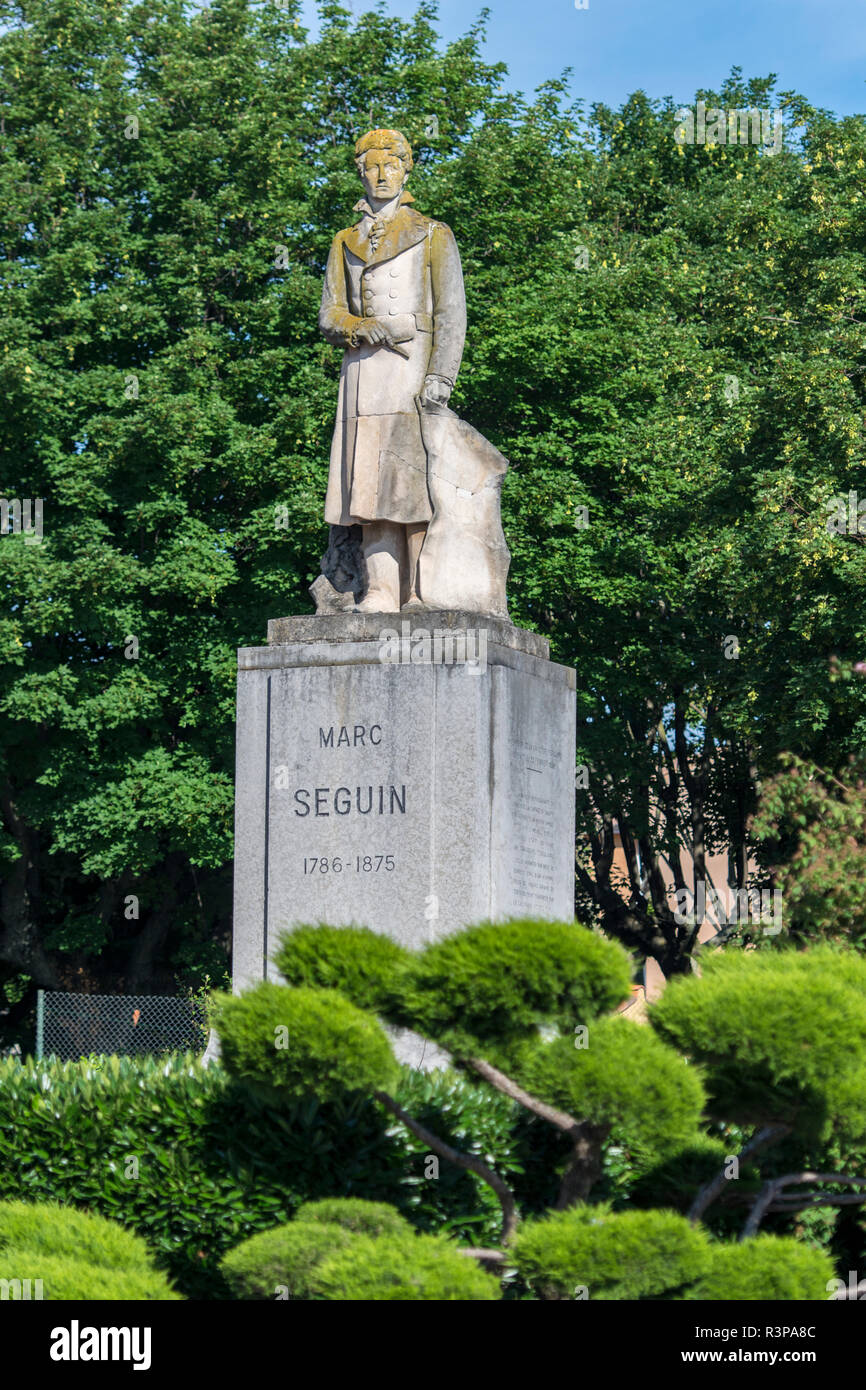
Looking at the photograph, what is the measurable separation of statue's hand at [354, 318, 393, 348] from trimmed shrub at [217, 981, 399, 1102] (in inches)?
226

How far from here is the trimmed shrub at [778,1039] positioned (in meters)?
7.04

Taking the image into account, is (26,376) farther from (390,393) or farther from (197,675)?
(390,393)

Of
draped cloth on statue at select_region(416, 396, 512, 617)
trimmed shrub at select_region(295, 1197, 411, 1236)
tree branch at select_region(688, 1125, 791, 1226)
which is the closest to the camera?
trimmed shrub at select_region(295, 1197, 411, 1236)

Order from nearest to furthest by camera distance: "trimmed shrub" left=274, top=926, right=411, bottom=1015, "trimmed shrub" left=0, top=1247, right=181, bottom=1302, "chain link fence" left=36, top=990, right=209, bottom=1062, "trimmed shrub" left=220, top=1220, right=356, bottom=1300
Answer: "trimmed shrub" left=0, top=1247, right=181, bottom=1302 < "trimmed shrub" left=220, top=1220, right=356, bottom=1300 < "trimmed shrub" left=274, top=926, right=411, bottom=1015 < "chain link fence" left=36, top=990, right=209, bottom=1062

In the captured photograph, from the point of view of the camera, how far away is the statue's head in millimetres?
12266

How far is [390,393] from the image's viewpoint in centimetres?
1215

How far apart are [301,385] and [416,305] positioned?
12778mm

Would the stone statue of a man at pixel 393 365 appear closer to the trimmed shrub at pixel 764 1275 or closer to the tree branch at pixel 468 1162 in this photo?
the tree branch at pixel 468 1162

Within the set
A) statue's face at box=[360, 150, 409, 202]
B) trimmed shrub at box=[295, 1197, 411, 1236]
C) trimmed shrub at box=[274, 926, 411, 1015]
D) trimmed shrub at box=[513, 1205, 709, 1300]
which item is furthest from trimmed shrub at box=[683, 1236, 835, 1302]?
statue's face at box=[360, 150, 409, 202]

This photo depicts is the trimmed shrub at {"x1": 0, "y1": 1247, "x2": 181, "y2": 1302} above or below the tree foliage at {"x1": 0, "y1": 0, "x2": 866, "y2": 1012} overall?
below

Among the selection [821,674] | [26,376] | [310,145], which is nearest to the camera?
[821,674]

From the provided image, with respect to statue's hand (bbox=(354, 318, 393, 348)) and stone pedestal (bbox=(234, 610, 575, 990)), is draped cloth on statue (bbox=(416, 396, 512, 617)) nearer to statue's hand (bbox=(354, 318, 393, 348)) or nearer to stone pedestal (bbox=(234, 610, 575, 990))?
stone pedestal (bbox=(234, 610, 575, 990))
